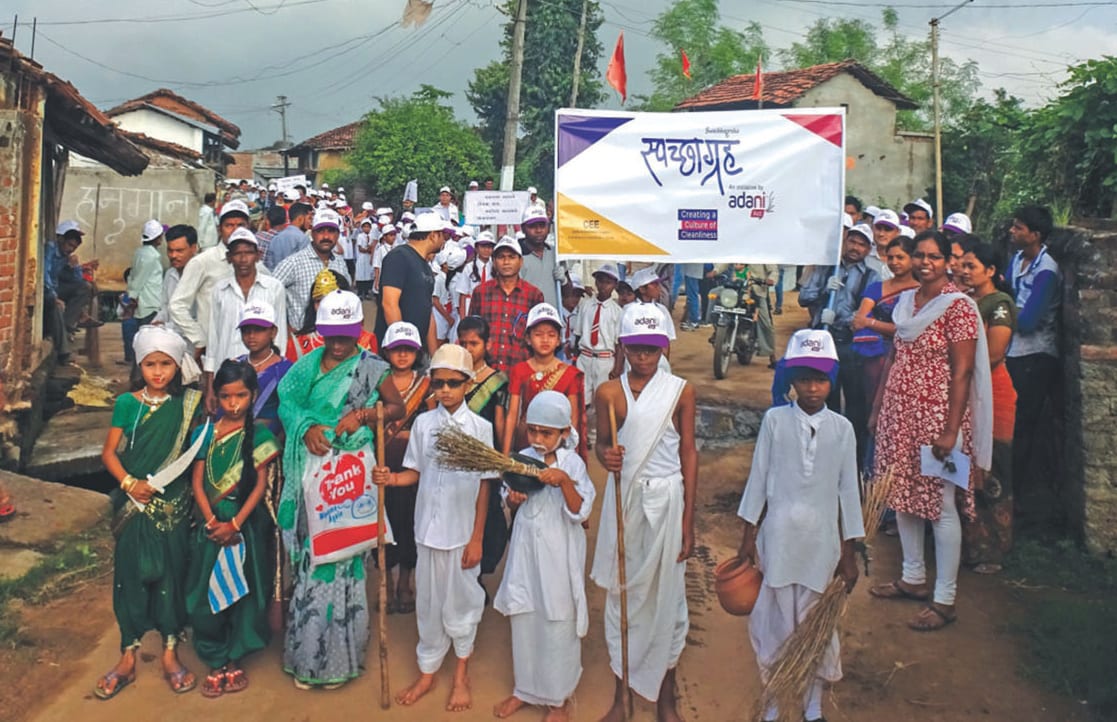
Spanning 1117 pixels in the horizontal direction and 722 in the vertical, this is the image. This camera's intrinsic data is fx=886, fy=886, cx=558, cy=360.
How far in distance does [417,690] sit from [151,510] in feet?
4.58

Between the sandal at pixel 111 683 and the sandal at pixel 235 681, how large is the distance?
Answer: 17.8 inches

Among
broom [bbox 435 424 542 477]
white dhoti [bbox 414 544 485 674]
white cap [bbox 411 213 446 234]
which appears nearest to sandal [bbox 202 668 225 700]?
white dhoti [bbox 414 544 485 674]

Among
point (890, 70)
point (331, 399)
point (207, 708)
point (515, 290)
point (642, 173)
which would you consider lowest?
point (207, 708)

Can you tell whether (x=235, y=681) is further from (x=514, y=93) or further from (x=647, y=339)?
(x=514, y=93)

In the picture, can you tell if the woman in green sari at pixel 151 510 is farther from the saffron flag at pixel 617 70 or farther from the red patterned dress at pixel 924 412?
the saffron flag at pixel 617 70

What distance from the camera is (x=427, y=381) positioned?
4297 millimetres

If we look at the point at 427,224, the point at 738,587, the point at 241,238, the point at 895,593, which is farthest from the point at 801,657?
the point at 241,238

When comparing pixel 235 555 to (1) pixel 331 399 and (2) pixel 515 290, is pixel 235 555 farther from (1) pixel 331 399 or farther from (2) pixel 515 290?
(2) pixel 515 290

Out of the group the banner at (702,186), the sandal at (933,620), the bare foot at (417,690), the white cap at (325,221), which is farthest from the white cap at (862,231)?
the bare foot at (417,690)

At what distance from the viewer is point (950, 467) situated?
176 inches

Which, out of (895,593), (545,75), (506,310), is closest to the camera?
(895,593)

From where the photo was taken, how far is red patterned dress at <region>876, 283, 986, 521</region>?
14.7 feet

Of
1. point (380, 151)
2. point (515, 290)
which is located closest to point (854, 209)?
point (515, 290)

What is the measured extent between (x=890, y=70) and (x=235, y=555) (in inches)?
1542
